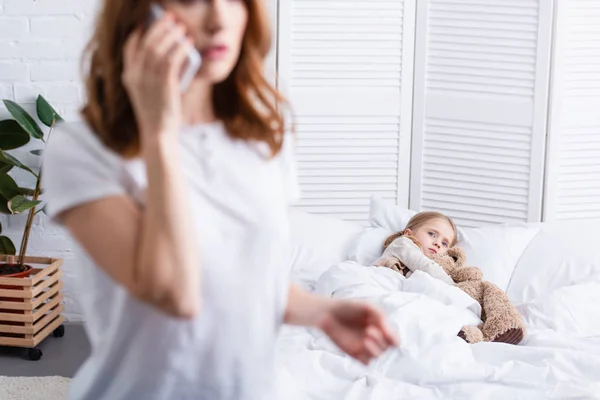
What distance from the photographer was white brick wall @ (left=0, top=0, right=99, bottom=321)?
3328 mm

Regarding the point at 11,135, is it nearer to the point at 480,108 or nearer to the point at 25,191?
the point at 25,191

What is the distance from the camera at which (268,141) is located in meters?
0.92

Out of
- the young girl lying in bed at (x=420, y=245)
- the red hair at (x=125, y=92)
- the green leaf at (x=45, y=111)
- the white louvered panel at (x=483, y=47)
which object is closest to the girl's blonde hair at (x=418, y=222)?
the young girl lying in bed at (x=420, y=245)

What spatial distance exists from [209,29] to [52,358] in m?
2.64

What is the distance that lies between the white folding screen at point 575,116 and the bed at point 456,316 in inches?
20.4

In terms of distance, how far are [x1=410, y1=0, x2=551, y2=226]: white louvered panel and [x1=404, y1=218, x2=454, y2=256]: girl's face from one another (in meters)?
0.71

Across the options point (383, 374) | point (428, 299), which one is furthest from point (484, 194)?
point (383, 374)

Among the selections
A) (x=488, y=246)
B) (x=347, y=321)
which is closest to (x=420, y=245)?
(x=488, y=246)

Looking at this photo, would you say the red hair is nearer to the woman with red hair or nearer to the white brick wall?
the woman with red hair

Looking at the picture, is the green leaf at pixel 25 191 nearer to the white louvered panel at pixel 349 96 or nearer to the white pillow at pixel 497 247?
the white louvered panel at pixel 349 96

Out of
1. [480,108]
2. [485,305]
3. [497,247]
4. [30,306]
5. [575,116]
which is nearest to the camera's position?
[485,305]

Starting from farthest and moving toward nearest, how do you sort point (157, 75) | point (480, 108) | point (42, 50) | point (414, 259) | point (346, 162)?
point (346, 162)
point (480, 108)
point (42, 50)
point (414, 259)
point (157, 75)

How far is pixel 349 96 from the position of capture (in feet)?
12.2

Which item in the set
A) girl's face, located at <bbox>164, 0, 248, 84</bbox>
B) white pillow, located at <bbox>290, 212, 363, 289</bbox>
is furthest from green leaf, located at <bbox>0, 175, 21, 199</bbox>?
girl's face, located at <bbox>164, 0, 248, 84</bbox>
